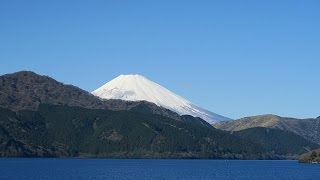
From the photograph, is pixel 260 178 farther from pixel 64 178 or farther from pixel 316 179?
pixel 64 178

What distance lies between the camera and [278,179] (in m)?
169

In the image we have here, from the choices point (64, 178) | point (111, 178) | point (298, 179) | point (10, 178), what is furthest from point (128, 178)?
point (298, 179)

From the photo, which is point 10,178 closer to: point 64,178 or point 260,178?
point 64,178

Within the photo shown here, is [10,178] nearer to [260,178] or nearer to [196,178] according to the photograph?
[196,178]

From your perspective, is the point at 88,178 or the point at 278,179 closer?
the point at 88,178

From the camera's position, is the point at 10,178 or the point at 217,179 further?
the point at 217,179

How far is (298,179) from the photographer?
558 feet

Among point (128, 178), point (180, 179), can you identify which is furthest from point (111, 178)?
point (180, 179)

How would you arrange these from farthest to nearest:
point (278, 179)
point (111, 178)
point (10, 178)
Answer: point (278, 179), point (111, 178), point (10, 178)

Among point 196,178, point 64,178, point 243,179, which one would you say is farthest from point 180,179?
point 64,178

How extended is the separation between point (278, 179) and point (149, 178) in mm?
33443

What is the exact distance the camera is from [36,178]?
149 metres

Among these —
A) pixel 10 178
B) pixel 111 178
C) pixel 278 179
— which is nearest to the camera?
pixel 10 178

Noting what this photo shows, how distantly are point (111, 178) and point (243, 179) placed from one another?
33609 mm
